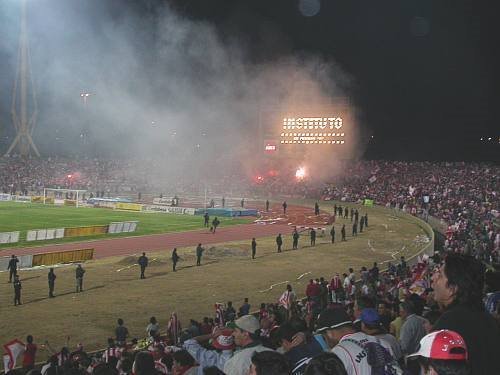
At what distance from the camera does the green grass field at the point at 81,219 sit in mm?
37938

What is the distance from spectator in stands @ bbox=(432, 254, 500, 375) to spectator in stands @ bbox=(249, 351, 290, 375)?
109 centimetres

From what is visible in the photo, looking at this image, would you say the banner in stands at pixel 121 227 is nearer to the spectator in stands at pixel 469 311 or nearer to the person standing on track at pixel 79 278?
the person standing on track at pixel 79 278

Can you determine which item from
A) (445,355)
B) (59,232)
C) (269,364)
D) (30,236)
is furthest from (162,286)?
(445,355)

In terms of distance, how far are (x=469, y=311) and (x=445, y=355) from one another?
793 mm

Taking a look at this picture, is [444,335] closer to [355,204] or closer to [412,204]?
[412,204]

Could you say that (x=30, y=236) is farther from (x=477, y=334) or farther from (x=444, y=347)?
(x=444, y=347)

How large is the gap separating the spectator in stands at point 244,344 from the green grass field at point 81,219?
97.6 feet

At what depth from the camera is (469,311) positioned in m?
3.60

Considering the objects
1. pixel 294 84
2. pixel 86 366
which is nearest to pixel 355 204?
pixel 294 84

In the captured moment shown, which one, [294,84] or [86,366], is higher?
[294,84]

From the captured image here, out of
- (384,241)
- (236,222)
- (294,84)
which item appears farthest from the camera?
(294,84)

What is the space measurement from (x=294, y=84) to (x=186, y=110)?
54.5 ft

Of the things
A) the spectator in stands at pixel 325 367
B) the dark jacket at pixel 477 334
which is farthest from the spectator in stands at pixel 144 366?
the dark jacket at pixel 477 334

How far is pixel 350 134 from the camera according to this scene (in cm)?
5872
